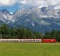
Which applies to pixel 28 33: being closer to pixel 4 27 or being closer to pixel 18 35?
pixel 18 35

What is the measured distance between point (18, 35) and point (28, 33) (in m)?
8.02

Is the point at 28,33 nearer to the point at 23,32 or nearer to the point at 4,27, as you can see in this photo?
the point at 23,32

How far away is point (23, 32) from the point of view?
17925 centimetres

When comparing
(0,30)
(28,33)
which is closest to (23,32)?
(28,33)

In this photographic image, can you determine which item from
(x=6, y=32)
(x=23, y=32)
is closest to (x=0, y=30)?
(x=6, y=32)

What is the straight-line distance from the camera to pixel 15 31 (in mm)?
184875

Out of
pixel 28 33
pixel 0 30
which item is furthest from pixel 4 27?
pixel 28 33

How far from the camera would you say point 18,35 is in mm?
176500

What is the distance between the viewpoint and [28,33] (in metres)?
181

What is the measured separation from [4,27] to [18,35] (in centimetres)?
1657

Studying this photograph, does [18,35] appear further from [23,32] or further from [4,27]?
[4,27]

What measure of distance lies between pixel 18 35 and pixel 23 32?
4.75 m

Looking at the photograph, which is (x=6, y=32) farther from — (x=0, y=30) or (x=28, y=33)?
(x=28, y=33)

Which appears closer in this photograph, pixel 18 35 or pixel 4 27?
pixel 18 35
